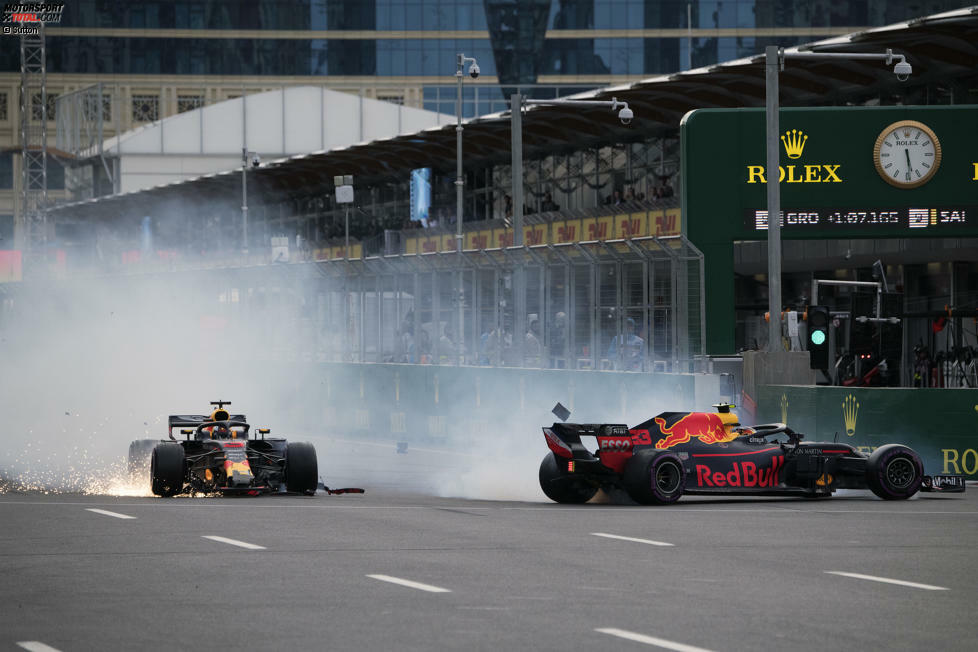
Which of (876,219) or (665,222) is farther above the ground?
(665,222)

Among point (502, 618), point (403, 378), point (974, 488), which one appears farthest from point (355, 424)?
point (502, 618)

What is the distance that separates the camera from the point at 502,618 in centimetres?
1012

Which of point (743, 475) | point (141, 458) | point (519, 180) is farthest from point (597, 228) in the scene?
point (743, 475)

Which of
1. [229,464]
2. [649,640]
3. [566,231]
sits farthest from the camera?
[566,231]

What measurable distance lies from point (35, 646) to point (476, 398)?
21.4 m

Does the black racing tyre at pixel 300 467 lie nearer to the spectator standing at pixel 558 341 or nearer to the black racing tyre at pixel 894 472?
the black racing tyre at pixel 894 472

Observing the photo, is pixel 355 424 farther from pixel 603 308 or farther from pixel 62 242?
pixel 62 242

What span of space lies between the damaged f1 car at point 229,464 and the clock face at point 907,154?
1230 cm

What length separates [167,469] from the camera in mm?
19938

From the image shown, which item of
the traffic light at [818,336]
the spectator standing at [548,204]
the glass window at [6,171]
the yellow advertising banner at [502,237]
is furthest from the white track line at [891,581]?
the glass window at [6,171]

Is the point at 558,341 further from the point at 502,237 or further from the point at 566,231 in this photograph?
the point at 502,237

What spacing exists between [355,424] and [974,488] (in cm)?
1618

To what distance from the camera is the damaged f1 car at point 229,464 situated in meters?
20.0

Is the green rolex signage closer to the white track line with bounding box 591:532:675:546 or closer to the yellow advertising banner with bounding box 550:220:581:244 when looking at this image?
the white track line with bounding box 591:532:675:546
